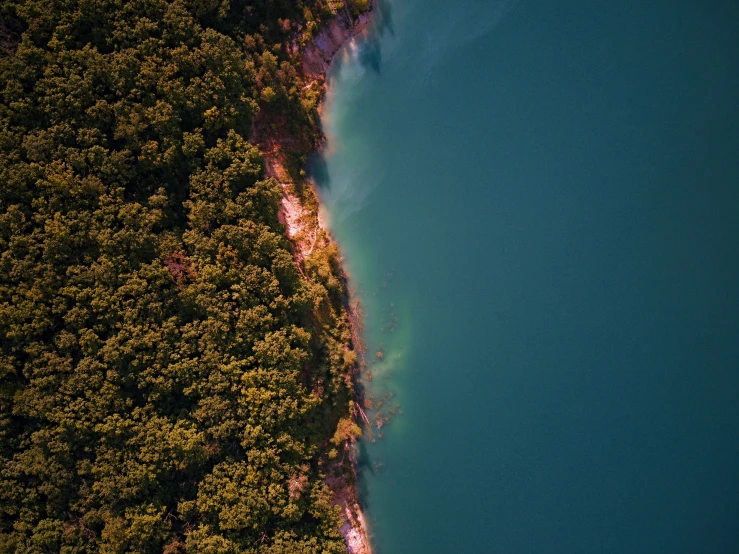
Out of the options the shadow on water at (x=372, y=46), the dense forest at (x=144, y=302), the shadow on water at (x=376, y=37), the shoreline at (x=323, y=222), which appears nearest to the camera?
the dense forest at (x=144, y=302)

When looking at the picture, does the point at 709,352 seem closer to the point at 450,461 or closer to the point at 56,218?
the point at 450,461

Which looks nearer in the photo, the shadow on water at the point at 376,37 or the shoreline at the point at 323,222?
the shoreline at the point at 323,222

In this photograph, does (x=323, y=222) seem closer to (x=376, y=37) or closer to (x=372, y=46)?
(x=372, y=46)

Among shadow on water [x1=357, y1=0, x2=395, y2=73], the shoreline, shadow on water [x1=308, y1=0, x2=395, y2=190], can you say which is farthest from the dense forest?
shadow on water [x1=357, y1=0, x2=395, y2=73]

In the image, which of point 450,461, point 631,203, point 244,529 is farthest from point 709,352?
point 244,529

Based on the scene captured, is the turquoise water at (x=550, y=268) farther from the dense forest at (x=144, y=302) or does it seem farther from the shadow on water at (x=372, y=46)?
the dense forest at (x=144, y=302)

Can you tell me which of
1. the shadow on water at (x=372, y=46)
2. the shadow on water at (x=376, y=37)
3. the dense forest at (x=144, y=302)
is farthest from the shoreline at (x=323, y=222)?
the dense forest at (x=144, y=302)
